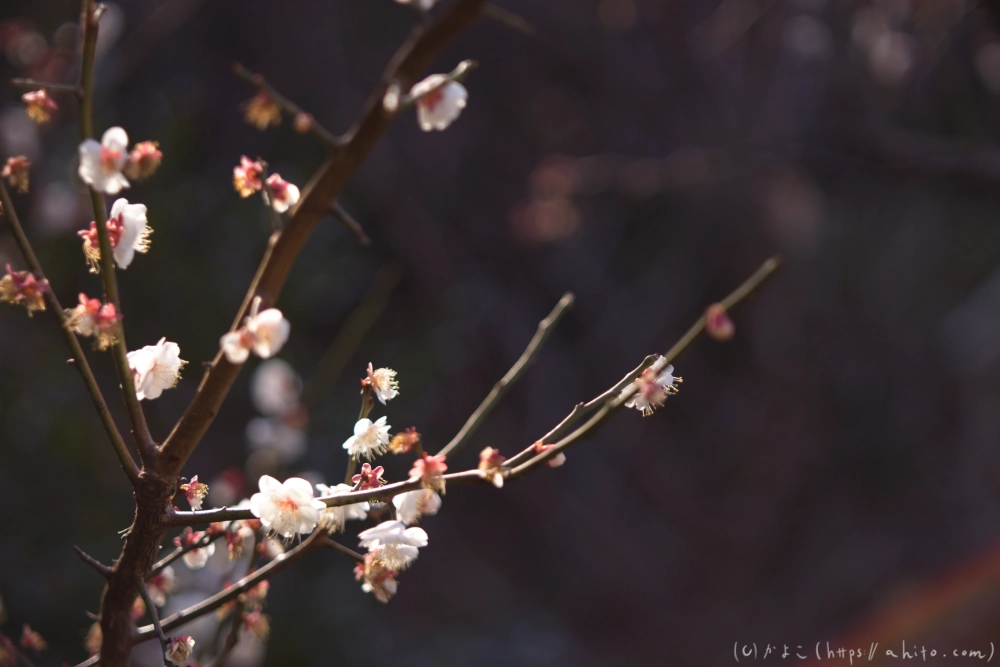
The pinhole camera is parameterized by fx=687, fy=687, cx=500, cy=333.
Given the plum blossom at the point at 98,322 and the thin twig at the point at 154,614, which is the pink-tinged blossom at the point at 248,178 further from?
the thin twig at the point at 154,614

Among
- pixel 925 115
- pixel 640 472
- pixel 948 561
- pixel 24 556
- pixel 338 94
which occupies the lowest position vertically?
pixel 24 556

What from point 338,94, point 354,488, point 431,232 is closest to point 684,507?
point 431,232

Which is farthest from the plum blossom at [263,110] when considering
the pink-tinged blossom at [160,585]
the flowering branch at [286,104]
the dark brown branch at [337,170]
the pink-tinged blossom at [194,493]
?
the pink-tinged blossom at [160,585]

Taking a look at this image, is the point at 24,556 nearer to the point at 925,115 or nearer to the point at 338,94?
the point at 338,94

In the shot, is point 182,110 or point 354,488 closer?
point 354,488

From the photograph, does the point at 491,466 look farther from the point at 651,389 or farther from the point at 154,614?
the point at 154,614

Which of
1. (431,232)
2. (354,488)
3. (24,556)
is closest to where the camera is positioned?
(354,488)

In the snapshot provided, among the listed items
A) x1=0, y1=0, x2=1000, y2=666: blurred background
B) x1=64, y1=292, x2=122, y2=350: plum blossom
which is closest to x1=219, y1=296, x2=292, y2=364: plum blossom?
x1=64, y1=292, x2=122, y2=350: plum blossom
